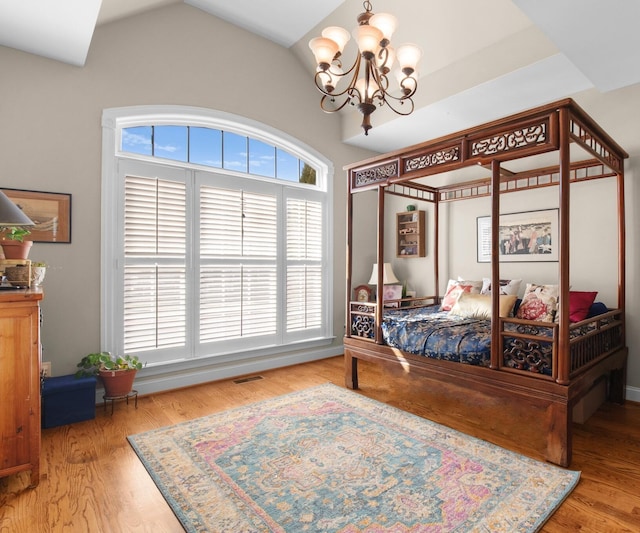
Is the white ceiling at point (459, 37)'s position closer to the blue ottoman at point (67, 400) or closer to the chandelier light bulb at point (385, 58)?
the chandelier light bulb at point (385, 58)

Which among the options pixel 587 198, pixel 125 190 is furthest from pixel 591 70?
pixel 125 190

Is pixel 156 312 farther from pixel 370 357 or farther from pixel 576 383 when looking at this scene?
pixel 576 383

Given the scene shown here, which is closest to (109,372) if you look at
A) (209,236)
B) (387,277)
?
(209,236)

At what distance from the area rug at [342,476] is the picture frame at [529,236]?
2.29 m

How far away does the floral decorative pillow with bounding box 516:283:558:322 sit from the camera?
126 inches

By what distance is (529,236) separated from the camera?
414cm

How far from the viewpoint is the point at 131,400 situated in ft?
11.5

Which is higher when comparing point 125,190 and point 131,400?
point 125,190

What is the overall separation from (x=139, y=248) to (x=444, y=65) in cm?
354

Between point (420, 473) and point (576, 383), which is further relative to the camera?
point (576, 383)

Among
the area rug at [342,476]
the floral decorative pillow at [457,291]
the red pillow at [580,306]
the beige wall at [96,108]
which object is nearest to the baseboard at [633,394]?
the beige wall at [96,108]

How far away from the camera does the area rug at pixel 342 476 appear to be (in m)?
1.86

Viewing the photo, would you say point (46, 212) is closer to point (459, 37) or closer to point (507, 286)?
point (459, 37)

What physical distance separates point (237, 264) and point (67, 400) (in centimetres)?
197
